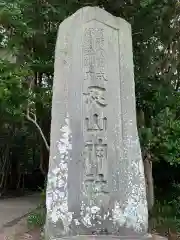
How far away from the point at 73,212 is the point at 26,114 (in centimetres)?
347

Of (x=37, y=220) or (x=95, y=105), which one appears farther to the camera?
(x=37, y=220)

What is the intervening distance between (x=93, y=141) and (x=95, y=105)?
1.45 feet

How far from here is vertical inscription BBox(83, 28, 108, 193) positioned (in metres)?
4.39

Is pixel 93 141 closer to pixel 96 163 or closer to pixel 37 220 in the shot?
pixel 96 163

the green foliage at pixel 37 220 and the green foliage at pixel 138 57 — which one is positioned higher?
the green foliage at pixel 138 57

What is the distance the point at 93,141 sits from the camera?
4.46 m

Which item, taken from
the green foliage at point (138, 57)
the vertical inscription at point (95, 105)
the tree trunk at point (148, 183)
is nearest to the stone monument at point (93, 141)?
the vertical inscription at point (95, 105)

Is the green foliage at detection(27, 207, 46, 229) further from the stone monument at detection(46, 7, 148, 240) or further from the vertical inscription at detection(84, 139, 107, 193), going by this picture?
the vertical inscription at detection(84, 139, 107, 193)

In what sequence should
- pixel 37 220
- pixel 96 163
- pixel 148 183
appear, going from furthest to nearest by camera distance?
1. pixel 148 183
2. pixel 37 220
3. pixel 96 163

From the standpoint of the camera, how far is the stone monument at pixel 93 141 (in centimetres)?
432

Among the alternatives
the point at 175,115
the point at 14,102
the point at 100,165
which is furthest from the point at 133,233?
the point at 14,102

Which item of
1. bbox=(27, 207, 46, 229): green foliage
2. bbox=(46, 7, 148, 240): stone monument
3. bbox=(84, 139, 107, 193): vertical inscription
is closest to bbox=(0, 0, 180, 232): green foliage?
bbox=(27, 207, 46, 229): green foliage

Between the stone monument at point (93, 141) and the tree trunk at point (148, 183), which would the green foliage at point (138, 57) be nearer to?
the tree trunk at point (148, 183)

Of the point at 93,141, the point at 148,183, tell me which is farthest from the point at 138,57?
the point at 93,141
